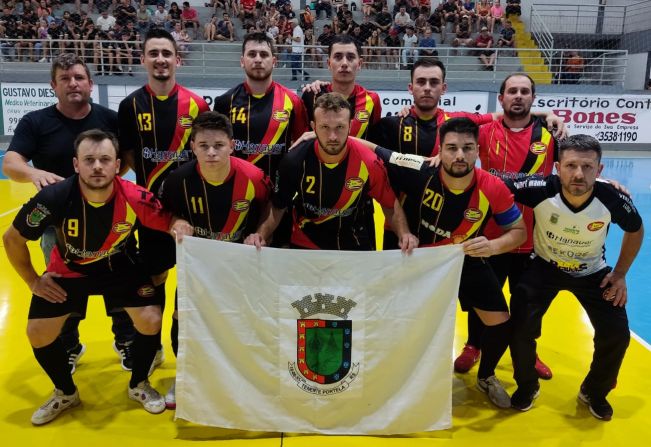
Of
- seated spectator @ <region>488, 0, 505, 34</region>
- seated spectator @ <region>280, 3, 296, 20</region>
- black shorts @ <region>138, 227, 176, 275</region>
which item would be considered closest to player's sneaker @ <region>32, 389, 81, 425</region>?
black shorts @ <region>138, 227, 176, 275</region>

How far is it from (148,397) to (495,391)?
225 centimetres

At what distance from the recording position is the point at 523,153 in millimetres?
3797

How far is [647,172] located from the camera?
11.8m

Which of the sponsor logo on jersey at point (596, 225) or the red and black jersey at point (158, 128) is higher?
the red and black jersey at point (158, 128)

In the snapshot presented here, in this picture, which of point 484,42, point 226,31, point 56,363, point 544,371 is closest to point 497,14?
point 484,42

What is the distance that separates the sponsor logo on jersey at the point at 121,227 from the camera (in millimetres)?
3240

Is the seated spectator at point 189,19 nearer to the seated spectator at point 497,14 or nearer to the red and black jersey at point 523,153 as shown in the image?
the seated spectator at point 497,14

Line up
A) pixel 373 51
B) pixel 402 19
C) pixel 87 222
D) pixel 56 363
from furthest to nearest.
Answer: pixel 402 19, pixel 373 51, pixel 56 363, pixel 87 222

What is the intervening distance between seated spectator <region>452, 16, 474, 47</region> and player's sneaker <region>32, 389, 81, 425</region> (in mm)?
17493

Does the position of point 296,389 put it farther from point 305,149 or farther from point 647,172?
point 647,172

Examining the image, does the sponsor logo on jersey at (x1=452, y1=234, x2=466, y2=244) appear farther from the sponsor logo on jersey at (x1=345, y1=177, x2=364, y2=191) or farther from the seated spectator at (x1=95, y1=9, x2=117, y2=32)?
the seated spectator at (x1=95, y1=9, x2=117, y2=32)

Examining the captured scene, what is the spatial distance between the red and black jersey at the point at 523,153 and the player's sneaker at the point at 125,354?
2.93 m

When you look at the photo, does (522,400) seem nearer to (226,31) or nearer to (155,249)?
(155,249)

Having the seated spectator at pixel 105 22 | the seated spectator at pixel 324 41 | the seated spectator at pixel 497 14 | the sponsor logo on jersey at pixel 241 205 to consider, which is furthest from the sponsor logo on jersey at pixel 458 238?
the seated spectator at pixel 497 14
